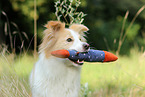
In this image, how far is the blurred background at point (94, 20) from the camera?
1069cm

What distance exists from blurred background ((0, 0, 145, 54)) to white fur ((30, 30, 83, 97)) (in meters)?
6.39

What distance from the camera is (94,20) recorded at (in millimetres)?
13273

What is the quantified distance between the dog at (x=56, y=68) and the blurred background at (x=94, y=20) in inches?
252

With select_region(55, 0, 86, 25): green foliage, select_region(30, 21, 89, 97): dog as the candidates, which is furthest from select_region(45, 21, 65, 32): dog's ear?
select_region(55, 0, 86, 25): green foliage

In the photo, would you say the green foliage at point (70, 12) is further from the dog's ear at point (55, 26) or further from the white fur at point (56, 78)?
the white fur at point (56, 78)

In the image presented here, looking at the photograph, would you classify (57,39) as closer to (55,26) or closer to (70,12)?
(55,26)

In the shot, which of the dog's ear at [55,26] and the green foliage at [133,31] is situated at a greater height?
the dog's ear at [55,26]

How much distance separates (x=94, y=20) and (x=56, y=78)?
1060 cm

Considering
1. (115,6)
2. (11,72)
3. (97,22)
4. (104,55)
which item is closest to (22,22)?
(97,22)

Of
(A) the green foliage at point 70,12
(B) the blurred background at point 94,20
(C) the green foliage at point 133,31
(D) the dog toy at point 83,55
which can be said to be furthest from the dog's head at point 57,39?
(C) the green foliage at point 133,31

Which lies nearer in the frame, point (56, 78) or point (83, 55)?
point (83, 55)

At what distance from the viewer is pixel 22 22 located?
1121 cm

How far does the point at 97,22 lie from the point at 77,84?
34.3 feet

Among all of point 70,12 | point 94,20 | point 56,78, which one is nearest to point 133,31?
point 94,20
